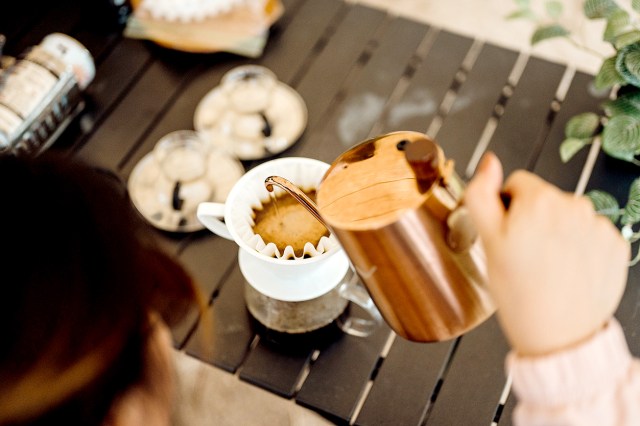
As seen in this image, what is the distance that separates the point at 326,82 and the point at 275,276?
1.64 feet

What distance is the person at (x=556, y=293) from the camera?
59 cm

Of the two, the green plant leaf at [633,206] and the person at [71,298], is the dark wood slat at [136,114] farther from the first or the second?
the green plant leaf at [633,206]

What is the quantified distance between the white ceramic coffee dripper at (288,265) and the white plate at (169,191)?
0.49 ft

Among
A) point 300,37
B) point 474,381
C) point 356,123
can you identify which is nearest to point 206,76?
point 300,37

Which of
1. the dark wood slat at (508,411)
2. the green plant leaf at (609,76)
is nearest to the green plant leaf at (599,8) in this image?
the green plant leaf at (609,76)

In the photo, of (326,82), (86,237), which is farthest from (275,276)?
(326,82)

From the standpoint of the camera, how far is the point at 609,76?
998mm

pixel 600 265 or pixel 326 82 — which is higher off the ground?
pixel 600 265

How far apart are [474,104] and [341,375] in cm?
56

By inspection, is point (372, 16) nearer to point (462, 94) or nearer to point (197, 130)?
point (462, 94)

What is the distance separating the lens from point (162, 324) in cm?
68

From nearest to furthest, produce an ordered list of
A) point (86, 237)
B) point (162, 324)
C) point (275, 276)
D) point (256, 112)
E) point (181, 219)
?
point (86, 237), point (162, 324), point (275, 276), point (181, 219), point (256, 112)

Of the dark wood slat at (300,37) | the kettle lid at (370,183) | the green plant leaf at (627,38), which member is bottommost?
the dark wood slat at (300,37)

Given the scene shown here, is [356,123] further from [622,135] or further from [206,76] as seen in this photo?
[622,135]
